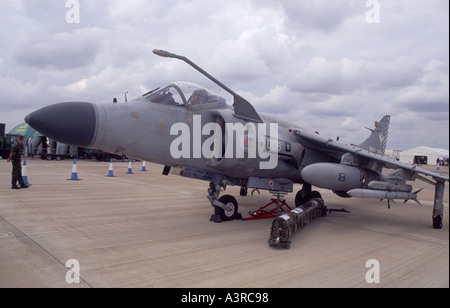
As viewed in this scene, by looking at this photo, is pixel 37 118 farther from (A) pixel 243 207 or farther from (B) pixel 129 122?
(A) pixel 243 207

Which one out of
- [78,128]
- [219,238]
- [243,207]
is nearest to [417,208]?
[243,207]

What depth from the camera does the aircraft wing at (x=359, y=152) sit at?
22.5 ft

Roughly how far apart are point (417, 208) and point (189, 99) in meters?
9.16

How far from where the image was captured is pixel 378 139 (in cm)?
1167

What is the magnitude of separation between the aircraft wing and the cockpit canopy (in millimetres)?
2405

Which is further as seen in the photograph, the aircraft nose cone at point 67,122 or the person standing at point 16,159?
the person standing at point 16,159

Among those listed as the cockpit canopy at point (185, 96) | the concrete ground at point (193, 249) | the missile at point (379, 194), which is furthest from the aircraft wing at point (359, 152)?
the cockpit canopy at point (185, 96)

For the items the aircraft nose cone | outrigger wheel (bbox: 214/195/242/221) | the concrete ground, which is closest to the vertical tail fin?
the concrete ground

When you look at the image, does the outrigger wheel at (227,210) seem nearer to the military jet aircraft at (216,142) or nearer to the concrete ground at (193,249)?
the military jet aircraft at (216,142)

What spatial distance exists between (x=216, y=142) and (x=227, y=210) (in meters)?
1.69

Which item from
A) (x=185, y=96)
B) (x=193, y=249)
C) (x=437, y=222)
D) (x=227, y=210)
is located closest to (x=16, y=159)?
(x=185, y=96)

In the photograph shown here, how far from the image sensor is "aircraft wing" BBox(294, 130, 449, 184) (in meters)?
6.85

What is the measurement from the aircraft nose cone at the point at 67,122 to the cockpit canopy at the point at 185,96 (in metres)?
1.32

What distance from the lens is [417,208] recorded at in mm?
11156
